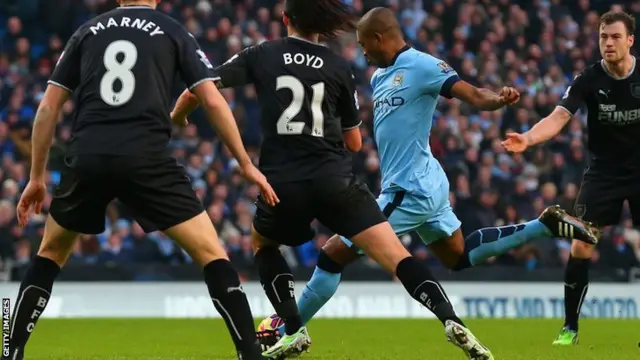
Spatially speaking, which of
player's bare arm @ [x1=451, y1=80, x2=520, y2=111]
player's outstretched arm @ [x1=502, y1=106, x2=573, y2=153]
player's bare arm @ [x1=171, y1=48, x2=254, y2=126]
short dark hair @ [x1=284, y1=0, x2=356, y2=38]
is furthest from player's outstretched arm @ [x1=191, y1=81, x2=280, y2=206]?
player's outstretched arm @ [x1=502, y1=106, x2=573, y2=153]

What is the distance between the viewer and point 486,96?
729cm

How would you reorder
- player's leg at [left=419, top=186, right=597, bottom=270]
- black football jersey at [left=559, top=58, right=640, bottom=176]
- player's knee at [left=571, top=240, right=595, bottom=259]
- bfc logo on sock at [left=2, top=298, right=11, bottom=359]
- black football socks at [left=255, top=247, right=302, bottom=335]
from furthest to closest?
1. player's knee at [left=571, top=240, right=595, bottom=259]
2. black football jersey at [left=559, top=58, right=640, bottom=176]
3. player's leg at [left=419, top=186, right=597, bottom=270]
4. black football socks at [left=255, top=247, right=302, bottom=335]
5. bfc logo on sock at [left=2, top=298, right=11, bottom=359]

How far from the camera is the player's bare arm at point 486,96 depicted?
7.13 m

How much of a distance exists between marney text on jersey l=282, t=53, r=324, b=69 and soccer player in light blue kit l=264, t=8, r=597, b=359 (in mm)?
1196

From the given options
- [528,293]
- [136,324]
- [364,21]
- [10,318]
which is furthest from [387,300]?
[10,318]

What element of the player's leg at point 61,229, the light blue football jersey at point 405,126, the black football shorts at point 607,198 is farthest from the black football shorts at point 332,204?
the black football shorts at point 607,198

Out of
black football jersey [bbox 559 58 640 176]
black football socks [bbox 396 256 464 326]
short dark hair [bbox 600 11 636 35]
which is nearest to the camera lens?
black football socks [bbox 396 256 464 326]

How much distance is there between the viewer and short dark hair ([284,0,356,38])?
7.15m

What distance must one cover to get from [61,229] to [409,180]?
3.05 metres

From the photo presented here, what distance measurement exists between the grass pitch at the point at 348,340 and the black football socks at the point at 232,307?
7.33 feet

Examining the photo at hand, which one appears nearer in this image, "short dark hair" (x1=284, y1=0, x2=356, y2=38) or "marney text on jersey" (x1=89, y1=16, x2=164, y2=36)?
"marney text on jersey" (x1=89, y1=16, x2=164, y2=36)

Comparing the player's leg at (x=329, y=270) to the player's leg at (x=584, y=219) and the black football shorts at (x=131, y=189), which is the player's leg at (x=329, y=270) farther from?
the player's leg at (x=584, y=219)

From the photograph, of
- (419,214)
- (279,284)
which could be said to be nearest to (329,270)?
(279,284)

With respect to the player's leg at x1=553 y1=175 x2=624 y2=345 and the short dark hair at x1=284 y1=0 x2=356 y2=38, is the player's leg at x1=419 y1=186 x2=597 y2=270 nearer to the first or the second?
the player's leg at x1=553 y1=175 x2=624 y2=345
